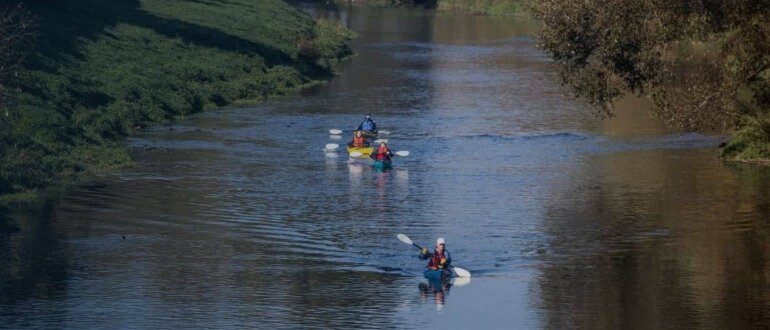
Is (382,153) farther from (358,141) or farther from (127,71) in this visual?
(127,71)

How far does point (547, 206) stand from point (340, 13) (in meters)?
69.6

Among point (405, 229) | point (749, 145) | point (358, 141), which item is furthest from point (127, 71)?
point (749, 145)

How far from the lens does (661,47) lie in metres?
28.0

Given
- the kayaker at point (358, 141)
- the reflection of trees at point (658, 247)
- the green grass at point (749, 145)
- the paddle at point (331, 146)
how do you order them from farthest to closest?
the paddle at point (331, 146)
the kayaker at point (358, 141)
the green grass at point (749, 145)
the reflection of trees at point (658, 247)

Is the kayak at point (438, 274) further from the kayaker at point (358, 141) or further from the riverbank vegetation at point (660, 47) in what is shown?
the kayaker at point (358, 141)

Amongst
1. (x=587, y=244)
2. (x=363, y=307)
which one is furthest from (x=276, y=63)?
(x=363, y=307)

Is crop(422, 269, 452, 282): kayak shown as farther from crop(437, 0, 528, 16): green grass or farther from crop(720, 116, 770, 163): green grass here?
crop(437, 0, 528, 16): green grass

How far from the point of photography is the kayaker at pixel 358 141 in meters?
40.4

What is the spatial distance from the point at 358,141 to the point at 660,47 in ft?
46.1

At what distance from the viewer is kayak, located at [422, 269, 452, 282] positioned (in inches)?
995

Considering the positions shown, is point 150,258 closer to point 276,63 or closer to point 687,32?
point 687,32

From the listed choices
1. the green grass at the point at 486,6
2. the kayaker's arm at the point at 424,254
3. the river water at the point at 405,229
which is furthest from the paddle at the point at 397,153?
the green grass at the point at 486,6

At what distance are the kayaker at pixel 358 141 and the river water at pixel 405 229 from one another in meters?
0.92

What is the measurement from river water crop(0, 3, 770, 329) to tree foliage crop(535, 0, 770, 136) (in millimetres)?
2991
